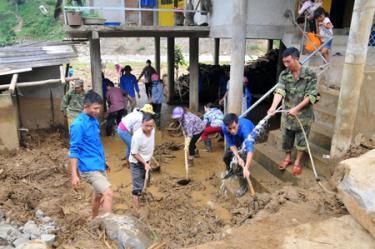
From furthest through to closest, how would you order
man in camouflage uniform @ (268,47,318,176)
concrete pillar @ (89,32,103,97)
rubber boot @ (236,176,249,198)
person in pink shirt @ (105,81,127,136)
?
concrete pillar @ (89,32,103,97) < person in pink shirt @ (105,81,127,136) < rubber boot @ (236,176,249,198) < man in camouflage uniform @ (268,47,318,176)

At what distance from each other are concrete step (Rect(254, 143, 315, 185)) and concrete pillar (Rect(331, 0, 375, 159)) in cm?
49

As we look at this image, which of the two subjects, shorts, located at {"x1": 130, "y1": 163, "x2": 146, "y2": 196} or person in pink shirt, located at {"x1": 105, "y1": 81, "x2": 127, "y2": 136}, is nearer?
shorts, located at {"x1": 130, "y1": 163, "x2": 146, "y2": 196}

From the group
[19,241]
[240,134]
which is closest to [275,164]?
[240,134]

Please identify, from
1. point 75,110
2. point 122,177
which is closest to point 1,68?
point 75,110

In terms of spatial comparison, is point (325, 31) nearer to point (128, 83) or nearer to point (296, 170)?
point (296, 170)

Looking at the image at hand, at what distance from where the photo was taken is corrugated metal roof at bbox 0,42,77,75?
8078 mm

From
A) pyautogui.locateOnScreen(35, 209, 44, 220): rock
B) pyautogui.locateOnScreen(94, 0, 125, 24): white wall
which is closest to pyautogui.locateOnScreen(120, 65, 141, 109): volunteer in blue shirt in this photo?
pyautogui.locateOnScreen(94, 0, 125, 24): white wall

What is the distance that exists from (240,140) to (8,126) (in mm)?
5059

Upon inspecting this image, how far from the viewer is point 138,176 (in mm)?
5305

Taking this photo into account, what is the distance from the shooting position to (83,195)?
Answer: 6.20 m

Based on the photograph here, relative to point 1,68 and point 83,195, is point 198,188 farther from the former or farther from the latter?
point 1,68

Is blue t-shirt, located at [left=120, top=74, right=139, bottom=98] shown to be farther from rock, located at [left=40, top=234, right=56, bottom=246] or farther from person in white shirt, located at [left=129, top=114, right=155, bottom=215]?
rock, located at [left=40, top=234, right=56, bottom=246]

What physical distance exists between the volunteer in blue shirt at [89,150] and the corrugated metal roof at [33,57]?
4.40 m

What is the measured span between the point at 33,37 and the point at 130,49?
38.0 feet
